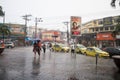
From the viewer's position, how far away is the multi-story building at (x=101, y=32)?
62.4 m

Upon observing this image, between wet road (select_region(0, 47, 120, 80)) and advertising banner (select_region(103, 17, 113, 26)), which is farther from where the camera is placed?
advertising banner (select_region(103, 17, 113, 26))

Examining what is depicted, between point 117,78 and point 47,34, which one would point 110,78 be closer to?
point 117,78

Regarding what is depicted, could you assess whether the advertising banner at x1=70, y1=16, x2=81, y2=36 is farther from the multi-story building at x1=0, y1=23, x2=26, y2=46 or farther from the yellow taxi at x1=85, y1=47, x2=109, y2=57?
the multi-story building at x1=0, y1=23, x2=26, y2=46

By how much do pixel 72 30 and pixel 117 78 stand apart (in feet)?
11.4

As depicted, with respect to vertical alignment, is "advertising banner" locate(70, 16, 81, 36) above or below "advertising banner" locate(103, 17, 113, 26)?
below

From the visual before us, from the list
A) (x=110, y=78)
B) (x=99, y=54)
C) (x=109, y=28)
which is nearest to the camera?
(x=110, y=78)

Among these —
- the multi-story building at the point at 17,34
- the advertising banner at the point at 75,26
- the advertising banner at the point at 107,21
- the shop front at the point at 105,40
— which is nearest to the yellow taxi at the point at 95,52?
the advertising banner at the point at 75,26

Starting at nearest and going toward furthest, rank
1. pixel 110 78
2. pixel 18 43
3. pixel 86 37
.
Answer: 1. pixel 110 78
2. pixel 86 37
3. pixel 18 43

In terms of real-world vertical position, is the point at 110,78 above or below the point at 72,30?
below

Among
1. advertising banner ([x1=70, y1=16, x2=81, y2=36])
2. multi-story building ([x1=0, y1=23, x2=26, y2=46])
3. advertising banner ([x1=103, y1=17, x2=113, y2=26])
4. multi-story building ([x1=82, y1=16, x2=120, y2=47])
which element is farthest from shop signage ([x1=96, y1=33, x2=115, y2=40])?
advertising banner ([x1=70, y1=16, x2=81, y2=36])

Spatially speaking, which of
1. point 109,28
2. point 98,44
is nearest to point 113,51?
point 109,28

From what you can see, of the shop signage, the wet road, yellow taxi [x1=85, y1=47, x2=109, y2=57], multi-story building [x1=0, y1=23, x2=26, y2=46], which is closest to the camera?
the wet road

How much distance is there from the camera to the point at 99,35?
226 feet

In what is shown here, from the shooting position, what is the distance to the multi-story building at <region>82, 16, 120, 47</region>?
205 ft
